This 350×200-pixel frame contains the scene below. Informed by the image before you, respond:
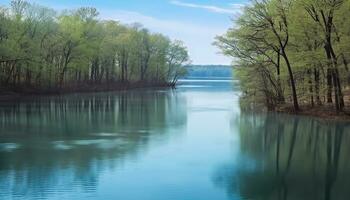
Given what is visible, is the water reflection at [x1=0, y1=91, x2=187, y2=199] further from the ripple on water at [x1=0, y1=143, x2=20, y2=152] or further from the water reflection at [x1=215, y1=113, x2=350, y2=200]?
the water reflection at [x1=215, y1=113, x2=350, y2=200]

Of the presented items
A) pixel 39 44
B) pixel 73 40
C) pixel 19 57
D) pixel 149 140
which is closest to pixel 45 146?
pixel 149 140

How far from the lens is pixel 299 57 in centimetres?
3650

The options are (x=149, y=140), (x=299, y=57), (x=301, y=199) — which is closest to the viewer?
(x=301, y=199)

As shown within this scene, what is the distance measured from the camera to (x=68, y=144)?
78.6ft

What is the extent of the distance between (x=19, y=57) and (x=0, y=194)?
46368 millimetres

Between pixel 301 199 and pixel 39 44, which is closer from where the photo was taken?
pixel 301 199

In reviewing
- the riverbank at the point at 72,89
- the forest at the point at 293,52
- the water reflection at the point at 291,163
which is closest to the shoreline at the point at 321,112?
the forest at the point at 293,52

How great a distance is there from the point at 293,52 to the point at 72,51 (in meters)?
40.7

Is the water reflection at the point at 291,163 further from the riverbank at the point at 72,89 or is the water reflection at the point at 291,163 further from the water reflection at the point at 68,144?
the riverbank at the point at 72,89

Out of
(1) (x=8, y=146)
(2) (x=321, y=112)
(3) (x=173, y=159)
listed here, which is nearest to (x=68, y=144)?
(1) (x=8, y=146)

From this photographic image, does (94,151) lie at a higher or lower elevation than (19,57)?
lower

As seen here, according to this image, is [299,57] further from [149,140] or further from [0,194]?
[0,194]

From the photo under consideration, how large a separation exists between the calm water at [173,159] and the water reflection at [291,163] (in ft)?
0.11

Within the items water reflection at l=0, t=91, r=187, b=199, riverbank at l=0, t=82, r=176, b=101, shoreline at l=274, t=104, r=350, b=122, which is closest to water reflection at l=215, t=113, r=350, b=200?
shoreline at l=274, t=104, r=350, b=122
